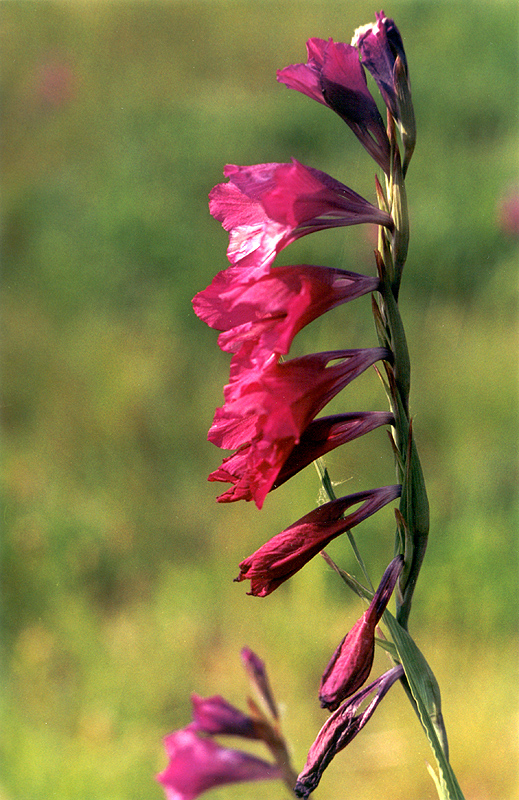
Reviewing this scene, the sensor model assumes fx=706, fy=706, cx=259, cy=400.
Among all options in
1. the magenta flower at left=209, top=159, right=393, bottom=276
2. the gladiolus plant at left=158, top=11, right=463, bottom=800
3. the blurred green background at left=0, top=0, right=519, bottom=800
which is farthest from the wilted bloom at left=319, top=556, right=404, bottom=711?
the blurred green background at left=0, top=0, right=519, bottom=800

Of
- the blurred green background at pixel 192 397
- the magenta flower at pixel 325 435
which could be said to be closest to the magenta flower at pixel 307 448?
the magenta flower at pixel 325 435

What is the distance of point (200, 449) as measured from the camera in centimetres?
111

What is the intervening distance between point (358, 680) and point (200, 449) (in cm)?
87

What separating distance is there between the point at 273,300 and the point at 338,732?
0.52ft

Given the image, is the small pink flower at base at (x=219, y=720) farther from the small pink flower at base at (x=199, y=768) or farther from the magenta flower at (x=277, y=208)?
the magenta flower at (x=277, y=208)

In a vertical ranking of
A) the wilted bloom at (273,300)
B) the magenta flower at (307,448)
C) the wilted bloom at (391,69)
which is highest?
the wilted bloom at (391,69)

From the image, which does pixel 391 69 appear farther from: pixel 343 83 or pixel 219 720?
pixel 219 720

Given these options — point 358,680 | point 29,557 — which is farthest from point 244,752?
point 29,557

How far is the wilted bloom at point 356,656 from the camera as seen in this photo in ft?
0.79

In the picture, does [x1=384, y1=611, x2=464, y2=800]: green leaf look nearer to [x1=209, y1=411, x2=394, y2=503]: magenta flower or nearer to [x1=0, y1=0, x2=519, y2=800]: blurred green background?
[x1=209, y1=411, x2=394, y2=503]: magenta flower

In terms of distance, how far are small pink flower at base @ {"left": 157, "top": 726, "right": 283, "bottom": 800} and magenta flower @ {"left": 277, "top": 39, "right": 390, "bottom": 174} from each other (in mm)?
218

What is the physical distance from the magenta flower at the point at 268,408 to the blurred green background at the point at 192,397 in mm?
288

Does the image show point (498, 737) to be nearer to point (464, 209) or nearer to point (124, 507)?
point (124, 507)

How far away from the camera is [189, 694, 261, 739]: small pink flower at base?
0.27 metres
